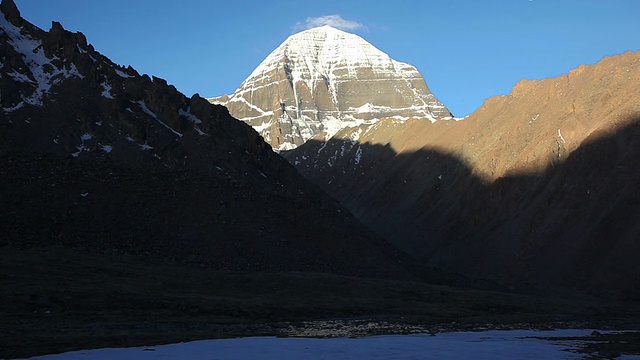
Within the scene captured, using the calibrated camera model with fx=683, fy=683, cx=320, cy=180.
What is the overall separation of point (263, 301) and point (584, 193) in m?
54.9

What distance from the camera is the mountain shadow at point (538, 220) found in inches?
2995

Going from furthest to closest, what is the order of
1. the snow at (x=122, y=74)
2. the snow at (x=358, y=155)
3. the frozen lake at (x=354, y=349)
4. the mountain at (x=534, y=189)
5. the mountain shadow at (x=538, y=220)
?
the snow at (x=358, y=155), the mountain at (x=534, y=189), the mountain shadow at (x=538, y=220), the snow at (x=122, y=74), the frozen lake at (x=354, y=349)

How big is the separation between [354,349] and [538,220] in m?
67.9

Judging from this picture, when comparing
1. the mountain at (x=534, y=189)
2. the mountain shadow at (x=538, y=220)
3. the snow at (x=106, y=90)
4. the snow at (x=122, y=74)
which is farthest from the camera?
the mountain at (x=534, y=189)

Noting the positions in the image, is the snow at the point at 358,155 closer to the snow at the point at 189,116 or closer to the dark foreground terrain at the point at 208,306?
the snow at the point at 189,116

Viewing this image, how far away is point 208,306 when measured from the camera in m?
42.9

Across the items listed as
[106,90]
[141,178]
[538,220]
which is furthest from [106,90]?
[538,220]

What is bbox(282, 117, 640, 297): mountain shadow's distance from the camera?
76.1 metres

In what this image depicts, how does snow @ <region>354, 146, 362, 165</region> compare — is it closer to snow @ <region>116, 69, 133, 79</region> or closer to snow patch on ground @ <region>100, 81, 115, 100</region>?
snow @ <region>116, 69, 133, 79</region>

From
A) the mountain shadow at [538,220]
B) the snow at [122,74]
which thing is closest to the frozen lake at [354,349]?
the mountain shadow at [538,220]

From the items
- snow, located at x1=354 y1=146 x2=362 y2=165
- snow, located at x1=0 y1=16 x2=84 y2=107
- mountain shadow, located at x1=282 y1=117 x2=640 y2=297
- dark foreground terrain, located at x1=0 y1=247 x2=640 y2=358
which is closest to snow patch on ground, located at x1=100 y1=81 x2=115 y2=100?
snow, located at x1=0 y1=16 x2=84 y2=107

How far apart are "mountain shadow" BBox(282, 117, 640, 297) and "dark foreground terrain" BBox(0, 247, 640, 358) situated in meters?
14.6

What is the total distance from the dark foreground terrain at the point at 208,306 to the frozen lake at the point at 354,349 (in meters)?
2.20

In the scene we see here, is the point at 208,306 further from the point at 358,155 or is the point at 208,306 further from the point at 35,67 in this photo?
the point at 358,155
